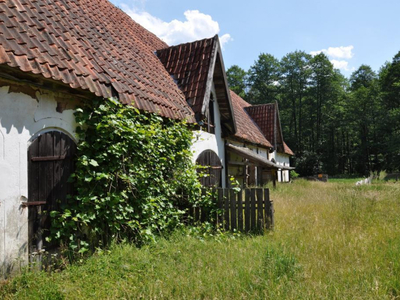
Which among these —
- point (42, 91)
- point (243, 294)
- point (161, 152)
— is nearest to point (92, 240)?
point (161, 152)

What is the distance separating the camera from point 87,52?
240 inches

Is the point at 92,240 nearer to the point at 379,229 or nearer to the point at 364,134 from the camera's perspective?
the point at 379,229

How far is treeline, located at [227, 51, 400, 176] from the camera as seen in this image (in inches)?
1666

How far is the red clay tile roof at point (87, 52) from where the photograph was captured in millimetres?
4449

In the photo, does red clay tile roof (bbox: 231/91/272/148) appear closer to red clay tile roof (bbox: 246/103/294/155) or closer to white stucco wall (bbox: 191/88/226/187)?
white stucco wall (bbox: 191/88/226/187)

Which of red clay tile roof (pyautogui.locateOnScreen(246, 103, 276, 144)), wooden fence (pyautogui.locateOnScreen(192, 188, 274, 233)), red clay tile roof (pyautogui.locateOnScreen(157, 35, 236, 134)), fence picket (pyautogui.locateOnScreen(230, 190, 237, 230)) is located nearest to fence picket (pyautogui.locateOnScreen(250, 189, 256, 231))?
wooden fence (pyautogui.locateOnScreen(192, 188, 274, 233))

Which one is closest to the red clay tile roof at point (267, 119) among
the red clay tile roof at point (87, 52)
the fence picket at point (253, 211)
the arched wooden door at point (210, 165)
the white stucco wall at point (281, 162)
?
the white stucco wall at point (281, 162)

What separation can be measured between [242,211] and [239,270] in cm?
284

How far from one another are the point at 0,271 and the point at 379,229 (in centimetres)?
666

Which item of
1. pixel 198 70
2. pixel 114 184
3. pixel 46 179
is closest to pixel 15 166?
pixel 46 179

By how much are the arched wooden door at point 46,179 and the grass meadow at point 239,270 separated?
664mm

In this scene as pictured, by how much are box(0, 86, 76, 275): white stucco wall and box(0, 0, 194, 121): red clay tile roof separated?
539mm

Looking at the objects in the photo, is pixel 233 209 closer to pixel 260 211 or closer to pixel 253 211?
pixel 253 211

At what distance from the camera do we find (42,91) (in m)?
4.53
